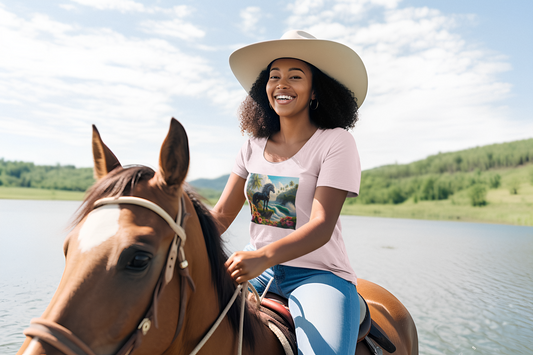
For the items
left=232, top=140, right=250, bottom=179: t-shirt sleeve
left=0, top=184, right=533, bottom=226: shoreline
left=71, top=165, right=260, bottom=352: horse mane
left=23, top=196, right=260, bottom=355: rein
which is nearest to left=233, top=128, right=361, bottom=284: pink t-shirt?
left=232, top=140, right=250, bottom=179: t-shirt sleeve

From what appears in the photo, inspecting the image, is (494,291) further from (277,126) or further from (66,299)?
(66,299)

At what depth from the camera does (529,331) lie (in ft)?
23.6

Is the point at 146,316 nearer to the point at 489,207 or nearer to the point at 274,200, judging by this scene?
the point at 274,200

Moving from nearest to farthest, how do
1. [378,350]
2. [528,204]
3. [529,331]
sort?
[378,350] → [529,331] → [528,204]

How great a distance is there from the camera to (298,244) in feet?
4.91

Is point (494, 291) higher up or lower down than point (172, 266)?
lower down

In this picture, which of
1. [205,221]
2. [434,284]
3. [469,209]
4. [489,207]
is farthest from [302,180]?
[489,207]

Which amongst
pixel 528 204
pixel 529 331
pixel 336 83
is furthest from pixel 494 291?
pixel 528 204

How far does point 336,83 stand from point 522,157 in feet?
292

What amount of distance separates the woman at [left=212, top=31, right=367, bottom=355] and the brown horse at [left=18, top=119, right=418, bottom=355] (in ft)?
0.59

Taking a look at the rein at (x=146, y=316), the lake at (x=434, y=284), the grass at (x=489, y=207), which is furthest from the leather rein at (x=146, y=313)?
the grass at (x=489, y=207)

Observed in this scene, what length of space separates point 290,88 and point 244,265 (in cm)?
127

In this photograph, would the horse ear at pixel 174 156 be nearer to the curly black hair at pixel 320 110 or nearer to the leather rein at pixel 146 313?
the leather rein at pixel 146 313

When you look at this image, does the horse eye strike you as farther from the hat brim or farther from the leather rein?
the hat brim
